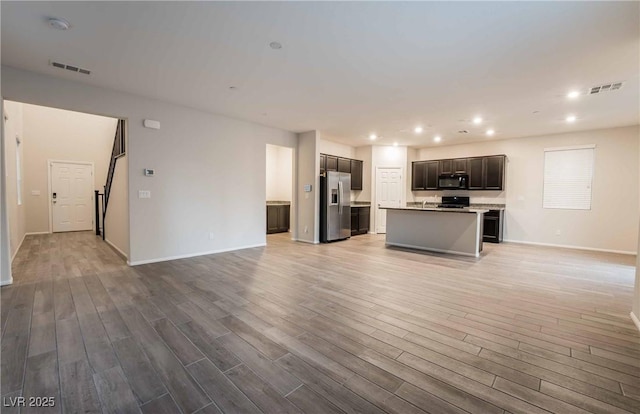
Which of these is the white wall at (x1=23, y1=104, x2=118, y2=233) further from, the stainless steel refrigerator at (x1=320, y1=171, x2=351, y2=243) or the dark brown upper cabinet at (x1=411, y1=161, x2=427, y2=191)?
the dark brown upper cabinet at (x1=411, y1=161, x2=427, y2=191)

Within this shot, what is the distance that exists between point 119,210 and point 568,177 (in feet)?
32.7

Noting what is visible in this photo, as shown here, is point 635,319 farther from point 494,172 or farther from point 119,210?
point 119,210

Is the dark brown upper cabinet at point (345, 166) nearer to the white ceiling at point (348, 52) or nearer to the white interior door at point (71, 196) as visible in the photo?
the white ceiling at point (348, 52)

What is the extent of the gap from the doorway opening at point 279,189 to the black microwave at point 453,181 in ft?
15.0

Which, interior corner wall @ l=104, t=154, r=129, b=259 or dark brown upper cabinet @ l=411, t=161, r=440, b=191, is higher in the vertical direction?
dark brown upper cabinet @ l=411, t=161, r=440, b=191

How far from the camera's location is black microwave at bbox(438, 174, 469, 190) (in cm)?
811

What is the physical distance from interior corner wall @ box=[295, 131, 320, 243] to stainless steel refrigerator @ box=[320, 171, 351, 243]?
156 millimetres

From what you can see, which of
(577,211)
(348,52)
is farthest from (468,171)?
(348,52)

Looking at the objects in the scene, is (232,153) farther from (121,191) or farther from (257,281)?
(257,281)

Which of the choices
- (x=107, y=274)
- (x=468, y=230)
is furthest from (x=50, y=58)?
(x=468, y=230)

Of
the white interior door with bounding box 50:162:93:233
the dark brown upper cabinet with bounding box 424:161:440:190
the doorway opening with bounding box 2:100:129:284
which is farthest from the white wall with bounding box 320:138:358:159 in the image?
the white interior door with bounding box 50:162:93:233

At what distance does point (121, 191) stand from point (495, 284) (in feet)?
21.1

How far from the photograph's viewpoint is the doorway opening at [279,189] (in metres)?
8.79

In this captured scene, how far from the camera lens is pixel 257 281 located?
3953 millimetres
